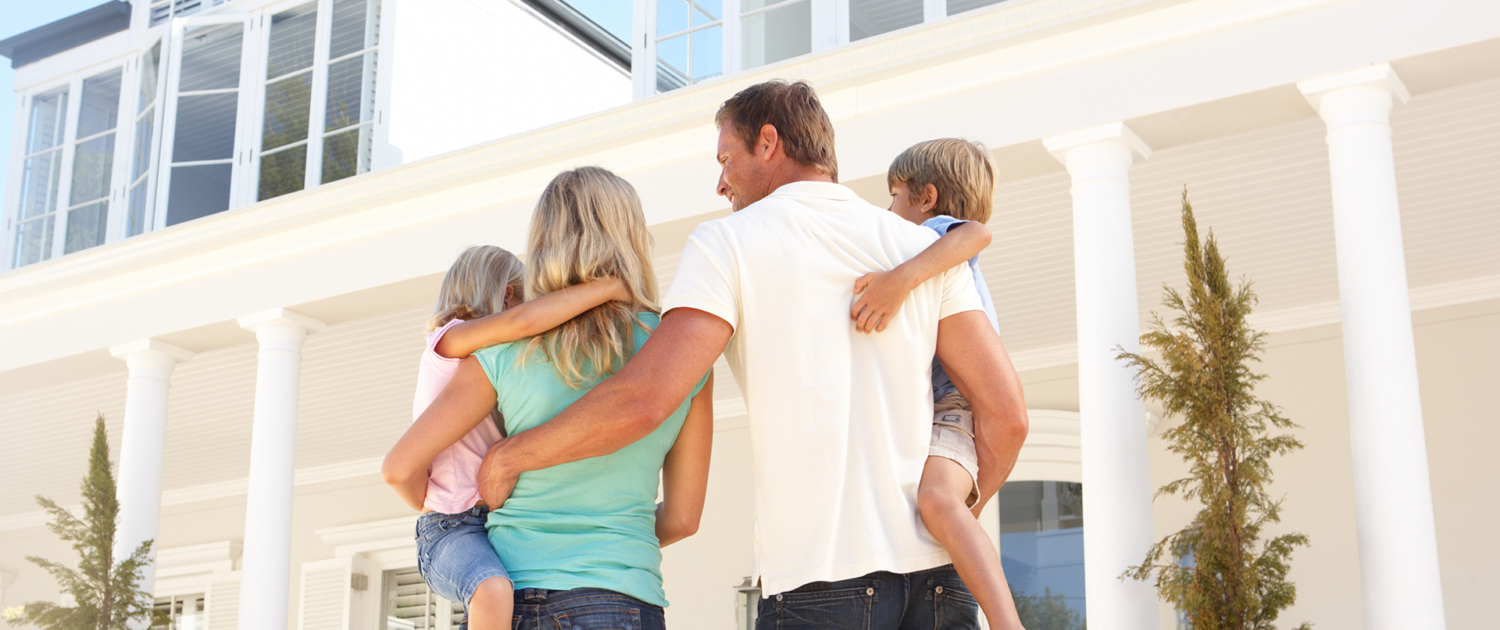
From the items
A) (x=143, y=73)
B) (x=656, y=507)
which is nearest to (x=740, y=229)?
(x=656, y=507)

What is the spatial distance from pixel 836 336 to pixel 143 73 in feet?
31.6

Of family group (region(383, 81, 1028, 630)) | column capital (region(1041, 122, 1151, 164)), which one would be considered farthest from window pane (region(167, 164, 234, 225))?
family group (region(383, 81, 1028, 630))

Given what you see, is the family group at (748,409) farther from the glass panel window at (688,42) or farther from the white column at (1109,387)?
the glass panel window at (688,42)

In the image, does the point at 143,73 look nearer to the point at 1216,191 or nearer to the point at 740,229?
the point at 1216,191

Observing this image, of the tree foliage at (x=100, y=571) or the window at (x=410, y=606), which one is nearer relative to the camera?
the tree foliage at (x=100, y=571)

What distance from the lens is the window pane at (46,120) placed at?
1061cm

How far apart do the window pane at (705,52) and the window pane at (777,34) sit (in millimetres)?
172

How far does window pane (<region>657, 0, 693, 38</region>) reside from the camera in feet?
24.4

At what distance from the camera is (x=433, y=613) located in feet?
36.8

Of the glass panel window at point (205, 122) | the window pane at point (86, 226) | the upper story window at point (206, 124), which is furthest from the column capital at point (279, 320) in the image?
the window pane at point (86, 226)

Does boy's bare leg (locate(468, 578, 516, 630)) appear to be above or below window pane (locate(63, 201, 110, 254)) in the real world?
below

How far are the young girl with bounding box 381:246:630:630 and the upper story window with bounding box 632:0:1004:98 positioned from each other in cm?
516

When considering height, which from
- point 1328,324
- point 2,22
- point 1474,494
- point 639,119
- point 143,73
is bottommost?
point 1474,494

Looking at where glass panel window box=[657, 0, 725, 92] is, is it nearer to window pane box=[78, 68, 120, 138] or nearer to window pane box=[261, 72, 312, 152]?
window pane box=[261, 72, 312, 152]
